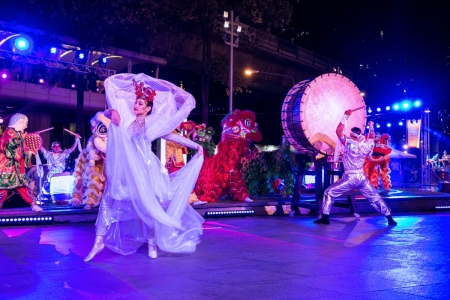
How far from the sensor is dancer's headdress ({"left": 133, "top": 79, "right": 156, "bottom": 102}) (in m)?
5.64

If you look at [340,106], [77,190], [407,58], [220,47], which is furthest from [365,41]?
[77,190]

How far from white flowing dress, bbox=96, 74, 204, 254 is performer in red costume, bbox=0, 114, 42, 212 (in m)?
3.36

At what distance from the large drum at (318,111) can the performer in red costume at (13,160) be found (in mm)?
4400

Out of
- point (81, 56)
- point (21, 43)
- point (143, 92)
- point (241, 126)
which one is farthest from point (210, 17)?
point (143, 92)

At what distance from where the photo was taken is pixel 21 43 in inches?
586

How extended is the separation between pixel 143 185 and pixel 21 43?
11.2 m

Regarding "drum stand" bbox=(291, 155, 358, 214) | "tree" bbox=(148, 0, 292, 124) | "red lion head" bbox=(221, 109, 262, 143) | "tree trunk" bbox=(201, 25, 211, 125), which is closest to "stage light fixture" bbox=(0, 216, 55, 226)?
"red lion head" bbox=(221, 109, 262, 143)

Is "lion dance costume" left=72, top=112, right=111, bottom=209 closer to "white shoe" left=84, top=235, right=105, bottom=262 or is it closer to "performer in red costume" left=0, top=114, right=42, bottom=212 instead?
"performer in red costume" left=0, top=114, right=42, bottom=212

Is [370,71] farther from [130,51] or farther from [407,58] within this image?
[130,51]

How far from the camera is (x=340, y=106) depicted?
9211mm

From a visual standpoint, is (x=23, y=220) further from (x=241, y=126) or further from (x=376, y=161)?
(x=376, y=161)

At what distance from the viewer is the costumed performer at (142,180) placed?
5.39 metres

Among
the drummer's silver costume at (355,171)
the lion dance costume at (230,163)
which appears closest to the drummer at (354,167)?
the drummer's silver costume at (355,171)

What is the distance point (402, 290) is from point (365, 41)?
84.6 ft
